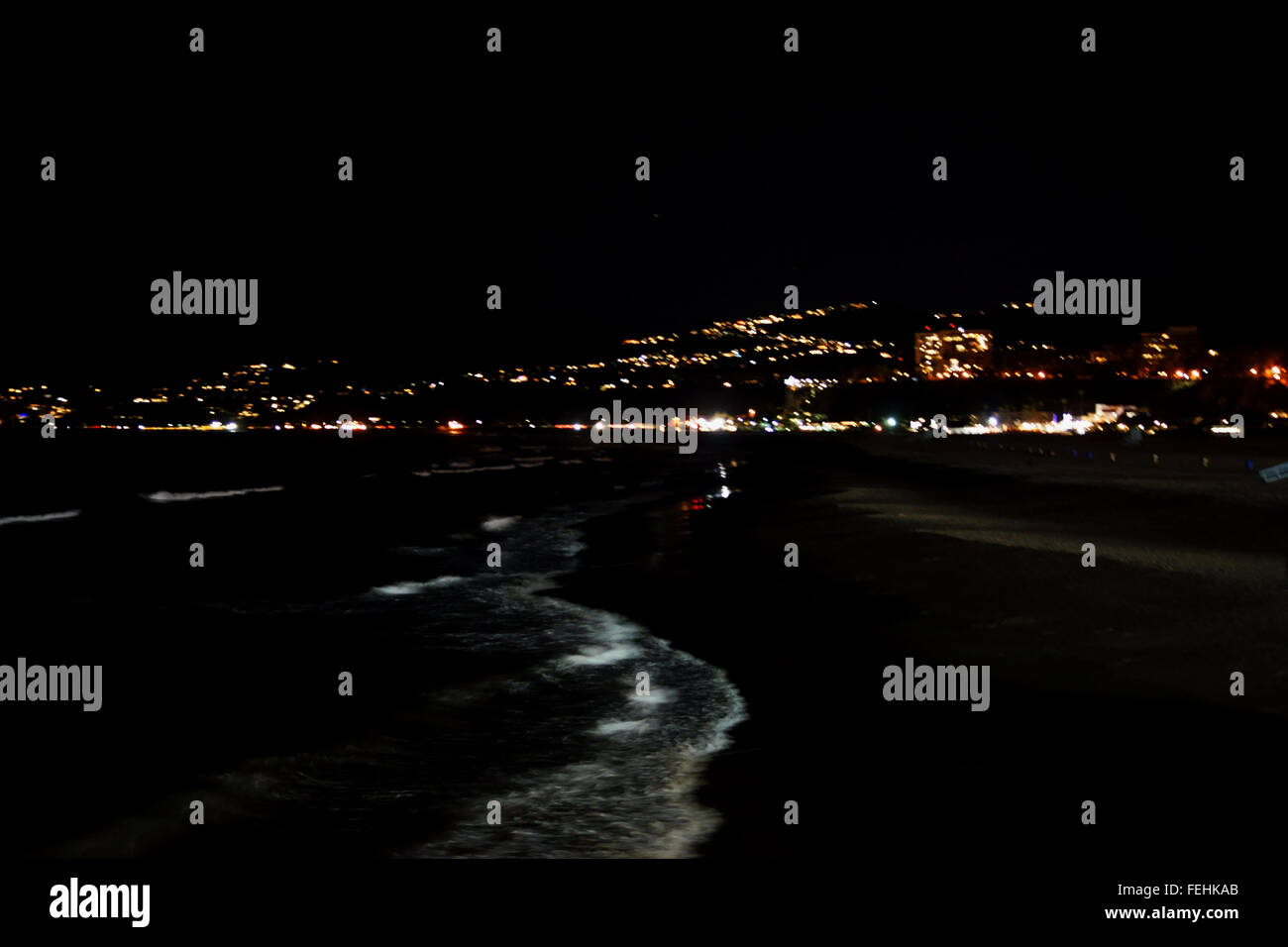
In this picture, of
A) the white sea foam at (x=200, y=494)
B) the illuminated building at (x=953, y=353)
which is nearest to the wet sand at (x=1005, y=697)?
the white sea foam at (x=200, y=494)

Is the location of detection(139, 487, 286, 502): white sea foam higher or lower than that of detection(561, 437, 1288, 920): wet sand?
lower

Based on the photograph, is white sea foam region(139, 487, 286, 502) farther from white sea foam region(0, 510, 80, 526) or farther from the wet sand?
the wet sand

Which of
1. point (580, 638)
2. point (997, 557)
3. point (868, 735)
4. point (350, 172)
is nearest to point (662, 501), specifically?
point (350, 172)

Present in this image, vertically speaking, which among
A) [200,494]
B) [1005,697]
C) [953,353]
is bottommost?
[200,494]

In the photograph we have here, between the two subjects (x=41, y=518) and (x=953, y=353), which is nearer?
(x=41, y=518)

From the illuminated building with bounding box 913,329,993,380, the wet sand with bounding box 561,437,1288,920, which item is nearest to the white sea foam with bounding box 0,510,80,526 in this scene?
the wet sand with bounding box 561,437,1288,920

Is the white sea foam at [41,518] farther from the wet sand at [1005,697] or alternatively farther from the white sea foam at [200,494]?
the wet sand at [1005,697]

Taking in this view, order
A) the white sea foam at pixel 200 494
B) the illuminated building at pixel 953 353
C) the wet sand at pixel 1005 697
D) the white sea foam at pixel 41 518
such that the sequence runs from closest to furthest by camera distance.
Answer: the wet sand at pixel 1005 697, the white sea foam at pixel 41 518, the white sea foam at pixel 200 494, the illuminated building at pixel 953 353

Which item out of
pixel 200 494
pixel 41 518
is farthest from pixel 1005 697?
pixel 200 494

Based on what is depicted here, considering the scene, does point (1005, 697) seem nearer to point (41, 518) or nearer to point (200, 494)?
point (41, 518)

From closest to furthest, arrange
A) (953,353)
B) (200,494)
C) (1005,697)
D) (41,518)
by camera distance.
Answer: (1005,697) < (41,518) < (200,494) < (953,353)
